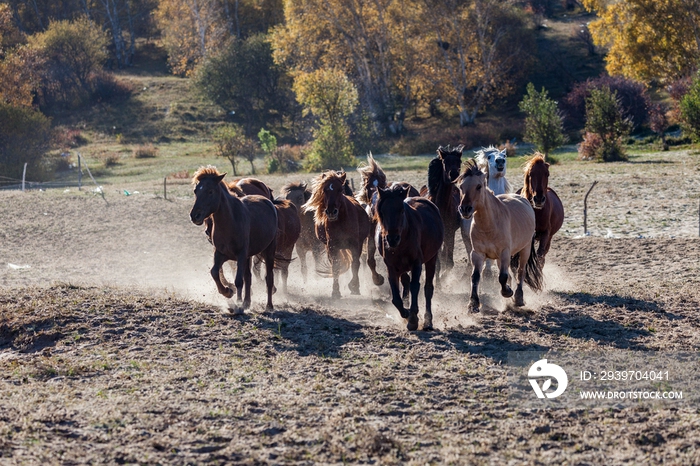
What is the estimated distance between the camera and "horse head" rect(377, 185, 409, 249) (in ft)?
28.1

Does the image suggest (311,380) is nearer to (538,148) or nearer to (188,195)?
(188,195)

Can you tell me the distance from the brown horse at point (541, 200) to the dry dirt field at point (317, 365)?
813 millimetres

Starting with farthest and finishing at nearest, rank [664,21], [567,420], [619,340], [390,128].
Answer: [390,128] < [664,21] < [619,340] < [567,420]

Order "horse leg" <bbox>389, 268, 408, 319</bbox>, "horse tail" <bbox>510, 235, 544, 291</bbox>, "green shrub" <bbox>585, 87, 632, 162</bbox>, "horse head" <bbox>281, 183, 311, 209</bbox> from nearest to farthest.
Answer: "horse leg" <bbox>389, 268, 408, 319</bbox> < "horse tail" <bbox>510, 235, 544, 291</bbox> < "horse head" <bbox>281, 183, 311, 209</bbox> < "green shrub" <bbox>585, 87, 632, 162</bbox>

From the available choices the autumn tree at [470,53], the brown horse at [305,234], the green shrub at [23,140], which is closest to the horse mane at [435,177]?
the brown horse at [305,234]

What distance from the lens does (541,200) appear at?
36.7 ft

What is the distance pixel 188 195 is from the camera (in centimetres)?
2459

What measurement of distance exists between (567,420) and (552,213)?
6.33 meters

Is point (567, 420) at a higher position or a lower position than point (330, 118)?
lower

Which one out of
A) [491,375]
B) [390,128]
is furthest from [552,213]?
[390,128]

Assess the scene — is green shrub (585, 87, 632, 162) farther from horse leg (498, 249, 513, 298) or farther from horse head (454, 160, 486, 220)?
horse head (454, 160, 486, 220)

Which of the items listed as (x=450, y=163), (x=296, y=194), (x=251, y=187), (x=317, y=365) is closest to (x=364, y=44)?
(x=296, y=194)

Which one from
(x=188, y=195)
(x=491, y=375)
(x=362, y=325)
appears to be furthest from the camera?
(x=188, y=195)

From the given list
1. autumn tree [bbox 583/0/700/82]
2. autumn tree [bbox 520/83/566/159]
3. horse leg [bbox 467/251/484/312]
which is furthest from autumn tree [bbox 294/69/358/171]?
horse leg [bbox 467/251/484/312]
